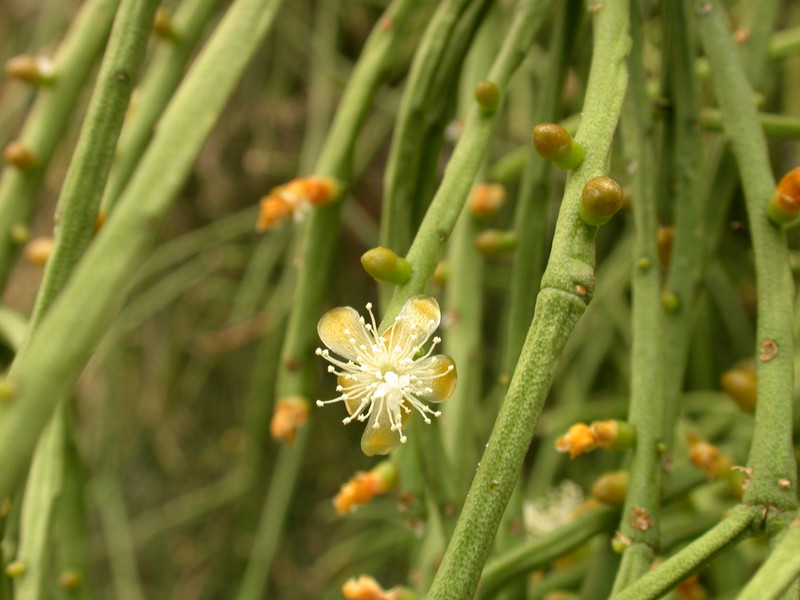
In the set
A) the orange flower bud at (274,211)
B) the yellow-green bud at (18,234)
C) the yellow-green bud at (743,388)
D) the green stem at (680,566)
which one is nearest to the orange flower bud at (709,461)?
the yellow-green bud at (743,388)

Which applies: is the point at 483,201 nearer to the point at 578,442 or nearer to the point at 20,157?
the point at 578,442

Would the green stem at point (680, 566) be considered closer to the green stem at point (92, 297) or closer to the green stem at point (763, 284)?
the green stem at point (763, 284)

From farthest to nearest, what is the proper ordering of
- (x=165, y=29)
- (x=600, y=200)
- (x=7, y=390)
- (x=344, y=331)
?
(x=165, y=29) < (x=344, y=331) < (x=600, y=200) < (x=7, y=390)

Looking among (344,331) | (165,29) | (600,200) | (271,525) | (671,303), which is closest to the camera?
(600,200)

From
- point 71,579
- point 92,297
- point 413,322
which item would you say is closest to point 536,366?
point 413,322

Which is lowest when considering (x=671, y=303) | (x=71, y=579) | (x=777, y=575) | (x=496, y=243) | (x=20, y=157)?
(x=777, y=575)

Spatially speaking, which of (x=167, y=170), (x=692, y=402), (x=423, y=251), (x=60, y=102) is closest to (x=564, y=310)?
(x=423, y=251)
